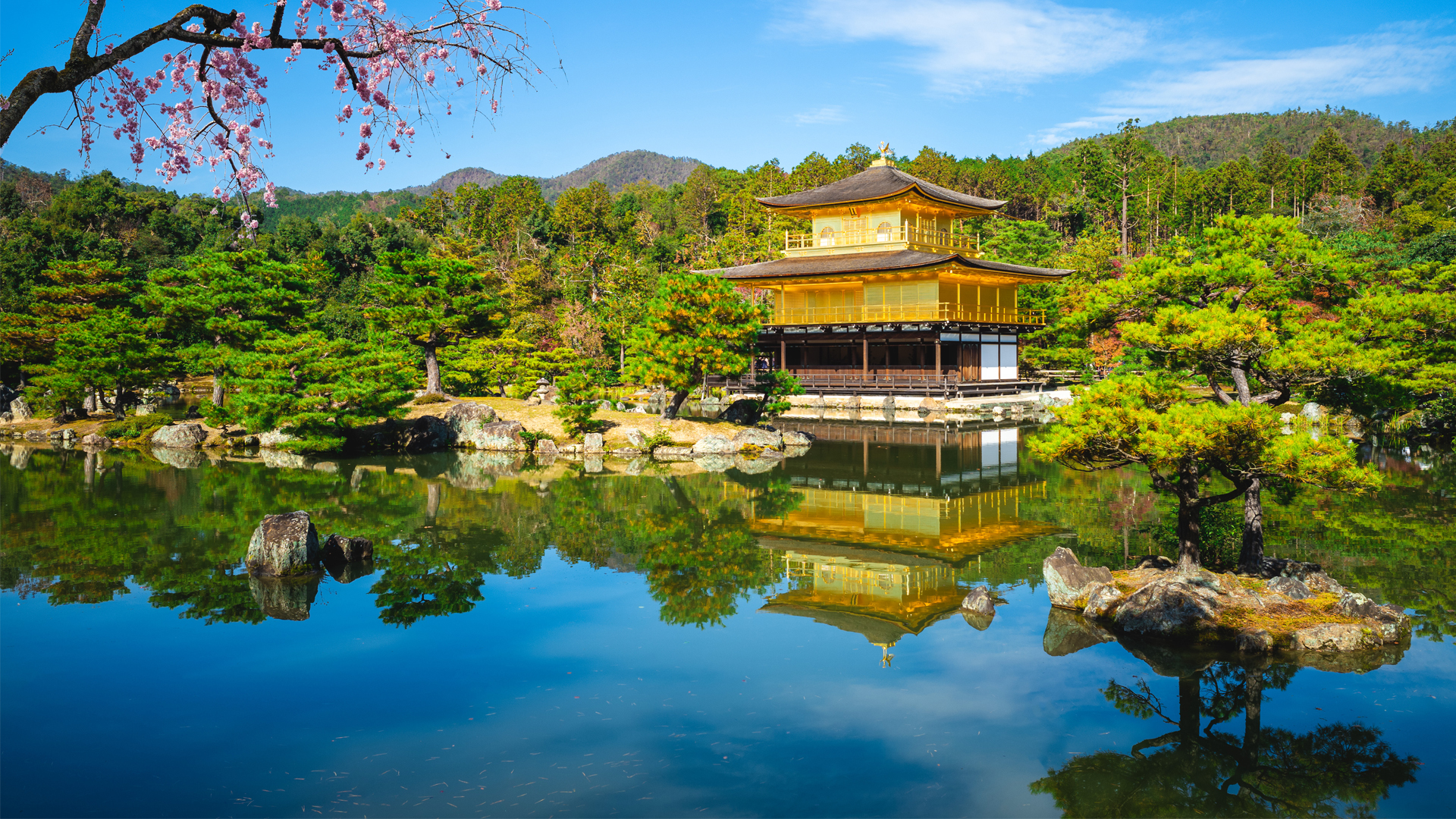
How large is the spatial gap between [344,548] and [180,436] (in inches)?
586

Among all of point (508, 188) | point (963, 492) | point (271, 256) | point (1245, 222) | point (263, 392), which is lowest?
point (963, 492)

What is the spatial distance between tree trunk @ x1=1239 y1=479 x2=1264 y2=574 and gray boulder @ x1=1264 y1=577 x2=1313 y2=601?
0.45m

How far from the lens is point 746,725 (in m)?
6.15

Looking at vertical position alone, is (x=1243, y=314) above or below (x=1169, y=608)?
above

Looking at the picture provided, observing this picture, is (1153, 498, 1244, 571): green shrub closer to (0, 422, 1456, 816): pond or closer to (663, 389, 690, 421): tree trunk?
(0, 422, 1456, 816): pond

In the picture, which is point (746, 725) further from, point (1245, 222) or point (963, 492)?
point (963, 492)

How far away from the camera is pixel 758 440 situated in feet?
69.8

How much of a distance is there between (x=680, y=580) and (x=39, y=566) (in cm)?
773

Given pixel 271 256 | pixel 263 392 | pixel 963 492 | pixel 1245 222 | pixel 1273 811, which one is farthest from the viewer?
pixel 271 256

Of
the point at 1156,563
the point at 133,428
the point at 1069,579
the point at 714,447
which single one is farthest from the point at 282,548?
the point at 133,428

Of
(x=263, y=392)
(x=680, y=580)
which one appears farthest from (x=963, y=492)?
(x=263, y=392)

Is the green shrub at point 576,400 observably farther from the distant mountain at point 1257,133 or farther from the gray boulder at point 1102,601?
the distant mountain at point 1257,133

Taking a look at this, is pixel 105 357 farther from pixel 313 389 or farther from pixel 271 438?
pixel 313 389

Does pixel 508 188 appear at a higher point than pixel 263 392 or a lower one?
higher
